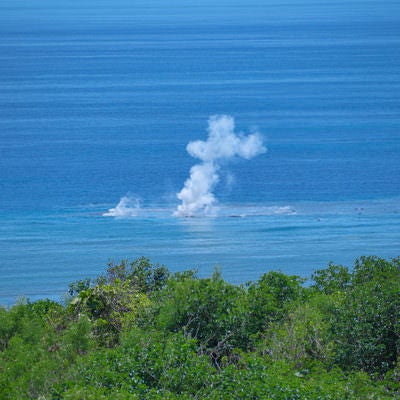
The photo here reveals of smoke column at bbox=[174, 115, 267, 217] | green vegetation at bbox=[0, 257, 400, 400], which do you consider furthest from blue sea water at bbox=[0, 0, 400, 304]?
green vegetation at bbox=[0, 257, 400, 400]

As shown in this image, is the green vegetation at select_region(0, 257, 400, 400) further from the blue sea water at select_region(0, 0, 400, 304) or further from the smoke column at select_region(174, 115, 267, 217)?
the smoke column at select_region(174, 115, 267, 217)

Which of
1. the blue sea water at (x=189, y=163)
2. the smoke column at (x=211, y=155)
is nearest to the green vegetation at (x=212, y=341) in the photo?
the blue sea water at (x=189, y=163)

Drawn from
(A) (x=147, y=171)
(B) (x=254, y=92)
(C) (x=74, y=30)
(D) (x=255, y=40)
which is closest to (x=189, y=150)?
(A) (x=147, y=171)

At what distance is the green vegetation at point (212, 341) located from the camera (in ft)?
49.7

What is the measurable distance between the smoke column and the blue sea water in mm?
915

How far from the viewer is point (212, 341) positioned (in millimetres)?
19875

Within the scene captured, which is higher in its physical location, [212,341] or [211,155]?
[211,155]

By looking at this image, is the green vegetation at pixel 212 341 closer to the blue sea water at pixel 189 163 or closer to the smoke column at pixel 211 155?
the blue sea water at pixel 189 163

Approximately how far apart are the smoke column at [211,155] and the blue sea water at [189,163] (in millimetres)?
915

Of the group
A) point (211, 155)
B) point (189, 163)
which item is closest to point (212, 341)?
point (189, 163)

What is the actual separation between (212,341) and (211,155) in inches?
2265

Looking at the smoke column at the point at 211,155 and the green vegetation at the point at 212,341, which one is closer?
the green vegetation at the point at 212,341

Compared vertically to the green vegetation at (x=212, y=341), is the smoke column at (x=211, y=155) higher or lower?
higher

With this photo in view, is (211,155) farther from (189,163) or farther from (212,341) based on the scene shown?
(212,341)
